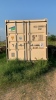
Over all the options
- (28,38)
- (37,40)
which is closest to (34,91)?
(37,40)

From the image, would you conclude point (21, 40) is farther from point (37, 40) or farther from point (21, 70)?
point (21, 70)

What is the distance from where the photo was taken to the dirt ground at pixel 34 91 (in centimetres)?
951

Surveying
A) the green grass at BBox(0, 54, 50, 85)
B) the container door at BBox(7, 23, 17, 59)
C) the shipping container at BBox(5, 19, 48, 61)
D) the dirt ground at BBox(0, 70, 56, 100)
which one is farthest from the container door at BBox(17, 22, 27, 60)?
the dirt ground at BBox(0, 70, 56, 100)

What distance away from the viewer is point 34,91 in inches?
394

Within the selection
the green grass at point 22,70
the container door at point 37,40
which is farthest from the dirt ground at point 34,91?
the container door at point 37,40

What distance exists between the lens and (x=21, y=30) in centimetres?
1313

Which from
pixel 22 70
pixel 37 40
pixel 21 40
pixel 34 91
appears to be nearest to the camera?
pixel 34 91

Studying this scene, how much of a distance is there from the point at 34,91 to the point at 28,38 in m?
3.71

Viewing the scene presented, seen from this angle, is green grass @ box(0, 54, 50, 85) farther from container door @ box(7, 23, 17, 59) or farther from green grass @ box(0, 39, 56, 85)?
container door @ box(7, 23, 17, 59)

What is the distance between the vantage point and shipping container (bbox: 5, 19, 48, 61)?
13.0 meters

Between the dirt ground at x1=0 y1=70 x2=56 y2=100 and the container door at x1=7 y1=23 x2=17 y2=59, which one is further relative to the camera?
the container door at x1=7 y1=23 x2=17 y2=59

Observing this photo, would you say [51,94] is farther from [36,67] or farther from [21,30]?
[21,30]

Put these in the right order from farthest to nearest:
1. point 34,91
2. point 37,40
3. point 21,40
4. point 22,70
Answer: point 21,40, point 37,40, point 22,70, point 34,91

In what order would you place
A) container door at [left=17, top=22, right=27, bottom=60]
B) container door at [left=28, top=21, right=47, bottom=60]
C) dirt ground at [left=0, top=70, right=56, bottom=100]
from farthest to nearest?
container door at [left=17, top=22, right=27, bottom=60] → container door at [left=28, top=21, right=47, bottom=60] → dirt ground at [left=0, top=70, right=56, bottom=100]
